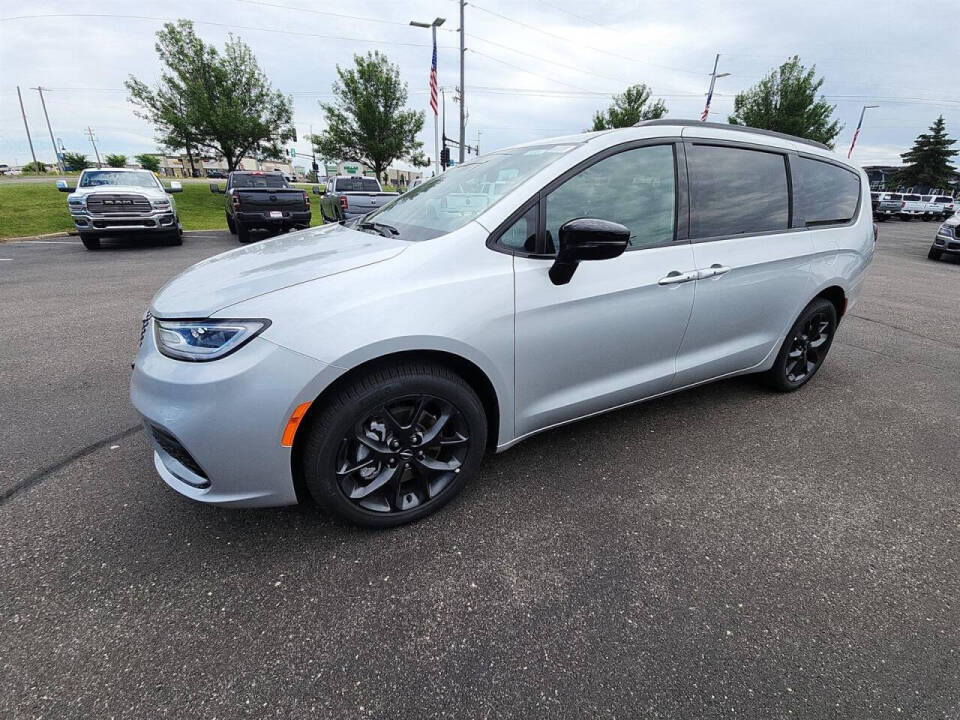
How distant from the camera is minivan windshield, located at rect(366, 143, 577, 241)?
231 cm

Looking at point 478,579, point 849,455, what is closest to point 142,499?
point 478,579

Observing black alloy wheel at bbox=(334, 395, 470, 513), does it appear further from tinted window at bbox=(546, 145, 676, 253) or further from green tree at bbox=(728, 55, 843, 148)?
green tree at bbox=(728, 55, 843, 148)

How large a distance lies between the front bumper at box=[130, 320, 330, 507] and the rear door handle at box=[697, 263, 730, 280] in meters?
2.03

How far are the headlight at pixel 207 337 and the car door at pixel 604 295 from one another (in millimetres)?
1078

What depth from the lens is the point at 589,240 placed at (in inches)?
79.1

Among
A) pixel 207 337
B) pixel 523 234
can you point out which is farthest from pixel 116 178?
pixel 523 234

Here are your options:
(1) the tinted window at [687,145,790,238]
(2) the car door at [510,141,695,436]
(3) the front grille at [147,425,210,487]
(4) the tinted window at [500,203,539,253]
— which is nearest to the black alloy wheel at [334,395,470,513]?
(2) the car door at [510,141,695,436]

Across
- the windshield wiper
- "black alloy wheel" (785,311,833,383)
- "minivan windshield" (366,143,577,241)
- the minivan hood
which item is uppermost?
"minivan windshield" (366,143,577,241)

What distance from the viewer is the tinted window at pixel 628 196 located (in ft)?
7.53

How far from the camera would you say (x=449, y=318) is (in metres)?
1.98

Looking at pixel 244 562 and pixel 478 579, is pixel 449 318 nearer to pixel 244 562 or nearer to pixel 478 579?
pixel 478 579

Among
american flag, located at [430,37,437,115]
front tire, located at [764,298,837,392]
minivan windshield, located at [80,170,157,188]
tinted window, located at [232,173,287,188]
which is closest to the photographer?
front tire, located at [764,298,837,392]

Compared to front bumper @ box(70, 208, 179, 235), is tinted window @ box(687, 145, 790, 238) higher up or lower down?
higher up

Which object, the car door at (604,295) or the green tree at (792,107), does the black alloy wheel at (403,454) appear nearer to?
the car door at (604,295)
